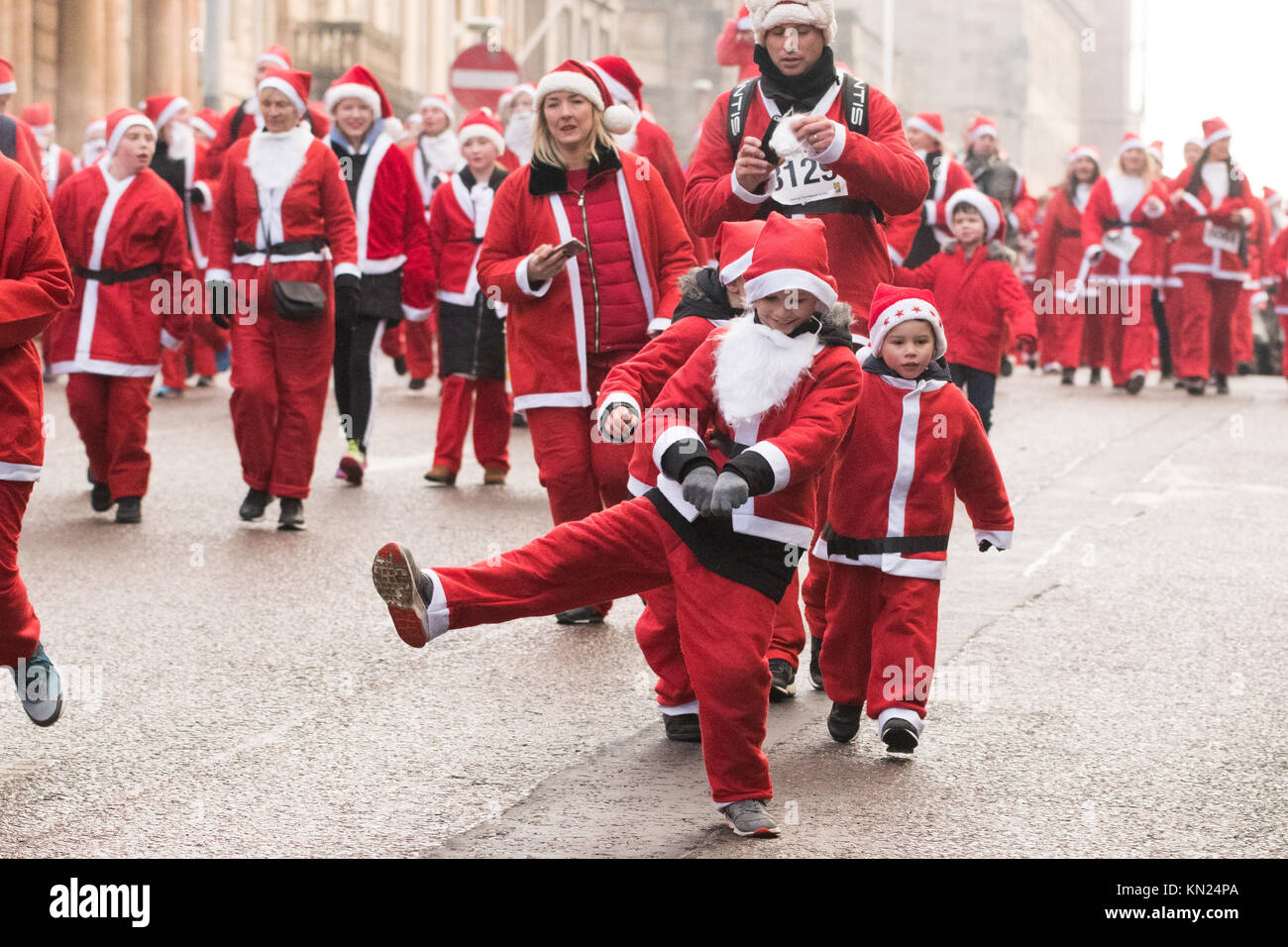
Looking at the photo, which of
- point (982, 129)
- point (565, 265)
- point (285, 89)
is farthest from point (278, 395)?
point (982, 129)

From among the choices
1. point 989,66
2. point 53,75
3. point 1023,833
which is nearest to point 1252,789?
point 1023,833

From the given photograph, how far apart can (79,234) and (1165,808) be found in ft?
21.8

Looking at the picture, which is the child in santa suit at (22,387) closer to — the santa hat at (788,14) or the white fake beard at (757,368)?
the white fake beard at (757,368)

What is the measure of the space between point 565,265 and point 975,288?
4059mm

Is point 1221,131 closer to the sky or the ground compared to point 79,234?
closer to the sky

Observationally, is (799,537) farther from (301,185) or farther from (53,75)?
(53,75)

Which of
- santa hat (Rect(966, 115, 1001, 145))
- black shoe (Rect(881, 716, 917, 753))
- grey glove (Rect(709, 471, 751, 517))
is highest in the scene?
santa hat (Rect(966, 115, 1001, 145))

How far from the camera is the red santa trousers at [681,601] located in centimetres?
482

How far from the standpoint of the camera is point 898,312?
5785 mm

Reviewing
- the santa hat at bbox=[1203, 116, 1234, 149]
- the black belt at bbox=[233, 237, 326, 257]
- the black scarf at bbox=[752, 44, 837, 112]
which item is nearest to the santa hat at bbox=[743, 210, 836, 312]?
the black scarf at bbox=[752, 44, 837, 112]

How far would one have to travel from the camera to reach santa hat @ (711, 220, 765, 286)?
5.40 m

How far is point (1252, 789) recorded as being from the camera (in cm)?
531

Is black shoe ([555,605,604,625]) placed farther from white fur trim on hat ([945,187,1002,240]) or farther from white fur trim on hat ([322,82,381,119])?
white fur trim on hat ([322,82,381,119])

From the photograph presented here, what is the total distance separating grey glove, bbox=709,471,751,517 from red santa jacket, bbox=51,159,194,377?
5863mm
